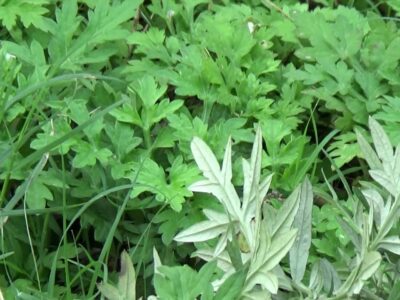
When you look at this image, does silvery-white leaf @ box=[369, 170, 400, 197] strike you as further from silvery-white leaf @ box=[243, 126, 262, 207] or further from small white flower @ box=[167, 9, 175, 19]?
small white flower @ box=[167, 9, 175, 19]

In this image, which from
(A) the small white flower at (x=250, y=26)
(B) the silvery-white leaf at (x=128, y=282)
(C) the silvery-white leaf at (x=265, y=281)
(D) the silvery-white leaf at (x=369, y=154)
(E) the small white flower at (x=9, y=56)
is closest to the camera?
(C) the silvery-white leaf at (x=265, y=281)

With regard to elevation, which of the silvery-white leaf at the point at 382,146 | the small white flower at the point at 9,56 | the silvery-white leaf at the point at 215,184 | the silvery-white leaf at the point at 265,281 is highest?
the silvery-white leaf at the point at 382,146

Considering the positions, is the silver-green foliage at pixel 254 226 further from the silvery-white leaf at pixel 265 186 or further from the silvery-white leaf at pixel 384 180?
the silvery-white leaf at pixel 384 180

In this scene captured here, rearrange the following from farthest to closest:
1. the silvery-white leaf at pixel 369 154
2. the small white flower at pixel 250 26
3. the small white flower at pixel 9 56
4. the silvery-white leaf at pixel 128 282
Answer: the small white flower at pixel 250 26
the small white flower at pixel 9 56
the silvery-white leaf at pixel 369 154
the silvery-white leaf at pixel 128 282

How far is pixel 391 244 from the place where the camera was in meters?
1.88

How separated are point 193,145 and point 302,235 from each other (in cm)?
30

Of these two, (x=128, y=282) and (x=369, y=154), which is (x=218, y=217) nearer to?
(x=128, y=282)

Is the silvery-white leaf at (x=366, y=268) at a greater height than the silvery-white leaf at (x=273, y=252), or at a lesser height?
lesser

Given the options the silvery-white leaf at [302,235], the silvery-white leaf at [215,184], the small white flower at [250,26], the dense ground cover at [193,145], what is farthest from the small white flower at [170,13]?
the silvery-white leaf at [302,235]

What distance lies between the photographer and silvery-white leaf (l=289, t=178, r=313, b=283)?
75.3 inches

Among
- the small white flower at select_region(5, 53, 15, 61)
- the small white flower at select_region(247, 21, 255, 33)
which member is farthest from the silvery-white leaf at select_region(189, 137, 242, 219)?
the small white flower at select_region(247, 21, 255, 33)

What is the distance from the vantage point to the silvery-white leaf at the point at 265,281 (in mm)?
1737

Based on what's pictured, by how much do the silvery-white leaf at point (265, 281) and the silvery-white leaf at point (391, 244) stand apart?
26 centimetres

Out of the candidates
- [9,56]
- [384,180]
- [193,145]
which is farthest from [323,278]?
[9,56]
